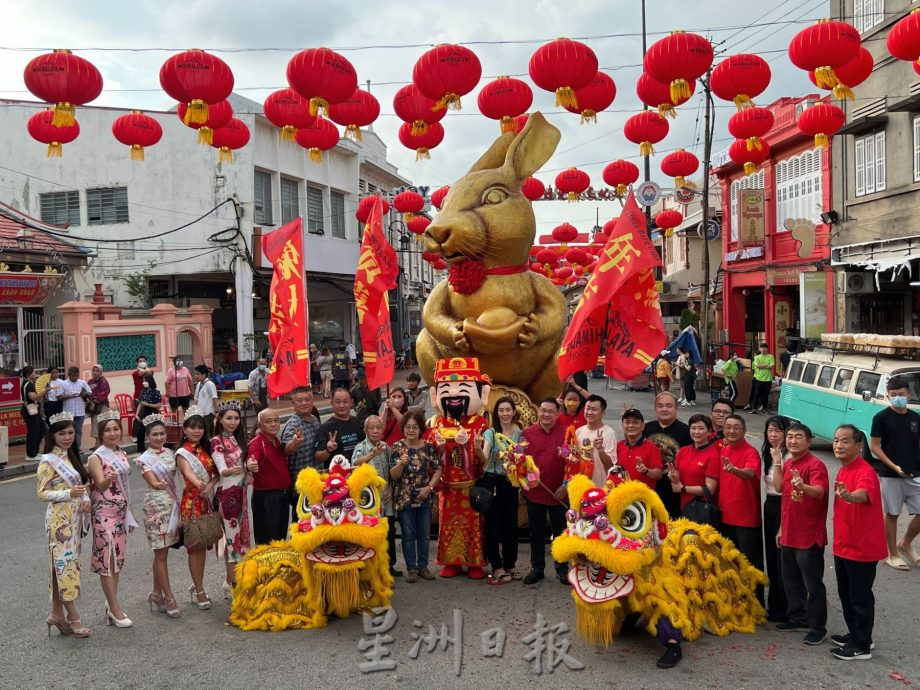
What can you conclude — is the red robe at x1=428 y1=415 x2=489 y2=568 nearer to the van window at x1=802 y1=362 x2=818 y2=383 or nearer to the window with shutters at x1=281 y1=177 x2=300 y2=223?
the van window at x1=802 y1=362 x2=818 y2=383

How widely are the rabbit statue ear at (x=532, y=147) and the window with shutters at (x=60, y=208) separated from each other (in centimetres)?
1825

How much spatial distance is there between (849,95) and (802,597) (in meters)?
5.27

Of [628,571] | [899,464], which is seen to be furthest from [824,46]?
[628,571]

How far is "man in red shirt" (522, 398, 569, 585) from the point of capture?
220 inches

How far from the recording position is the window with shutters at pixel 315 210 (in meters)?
24.2

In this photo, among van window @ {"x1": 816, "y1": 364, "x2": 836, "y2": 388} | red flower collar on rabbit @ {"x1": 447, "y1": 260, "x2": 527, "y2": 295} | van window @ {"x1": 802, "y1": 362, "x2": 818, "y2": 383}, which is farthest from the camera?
van window @ {"x1": 802, "y1": 362, "x2": 818, "y2": 383}

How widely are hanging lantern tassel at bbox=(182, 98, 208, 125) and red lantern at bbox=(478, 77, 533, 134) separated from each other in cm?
338

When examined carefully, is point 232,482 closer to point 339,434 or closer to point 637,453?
point 339,434

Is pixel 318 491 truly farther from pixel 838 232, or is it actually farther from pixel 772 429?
pixel 838 232

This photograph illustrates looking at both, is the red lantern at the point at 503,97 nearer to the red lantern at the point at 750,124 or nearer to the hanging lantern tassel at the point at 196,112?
the red lantern at the point at 750,124

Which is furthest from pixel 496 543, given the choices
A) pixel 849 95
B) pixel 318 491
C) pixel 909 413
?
pixel 849 95

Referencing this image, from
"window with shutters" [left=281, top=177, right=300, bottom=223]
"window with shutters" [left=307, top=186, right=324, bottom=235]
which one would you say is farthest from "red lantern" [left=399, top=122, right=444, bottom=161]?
"window with shutters" [left=307, top=186, right=324, bottom=235]

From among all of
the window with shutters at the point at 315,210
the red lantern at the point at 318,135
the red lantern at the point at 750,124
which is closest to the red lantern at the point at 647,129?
the red lantern at the point at 750,124

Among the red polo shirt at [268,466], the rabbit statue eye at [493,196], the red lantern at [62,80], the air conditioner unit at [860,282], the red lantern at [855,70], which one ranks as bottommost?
the red polo shirt at [268,466]
